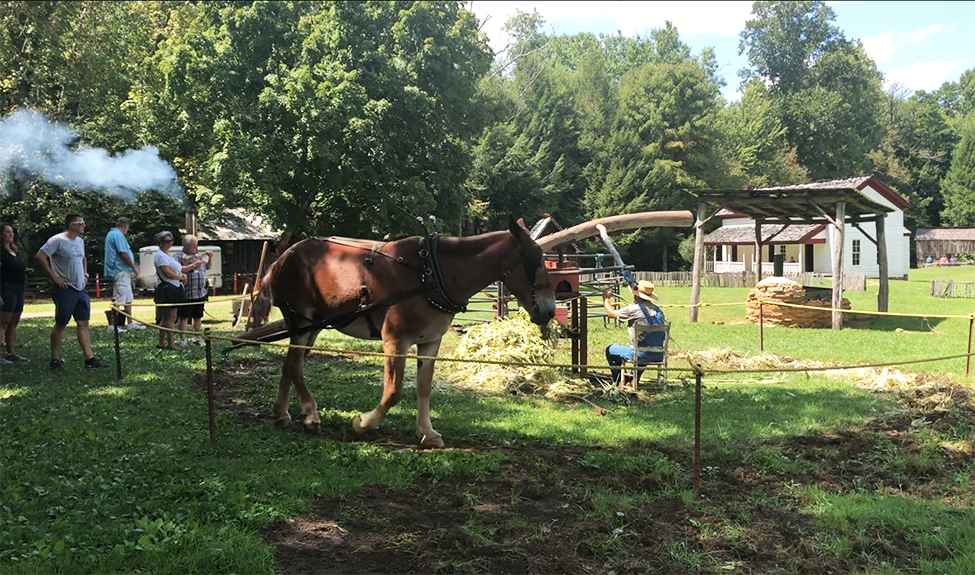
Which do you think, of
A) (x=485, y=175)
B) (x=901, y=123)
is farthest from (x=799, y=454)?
(x=901, y=123)

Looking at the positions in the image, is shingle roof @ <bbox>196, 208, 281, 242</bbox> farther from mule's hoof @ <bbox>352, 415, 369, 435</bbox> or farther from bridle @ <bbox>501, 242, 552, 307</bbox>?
bridle @ <bbox>501, 242, 552, 307</bbox>

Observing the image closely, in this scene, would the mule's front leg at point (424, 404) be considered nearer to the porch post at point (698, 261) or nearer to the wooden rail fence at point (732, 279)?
the porch post at point (698, 261)

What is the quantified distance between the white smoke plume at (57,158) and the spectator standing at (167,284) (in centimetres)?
1291

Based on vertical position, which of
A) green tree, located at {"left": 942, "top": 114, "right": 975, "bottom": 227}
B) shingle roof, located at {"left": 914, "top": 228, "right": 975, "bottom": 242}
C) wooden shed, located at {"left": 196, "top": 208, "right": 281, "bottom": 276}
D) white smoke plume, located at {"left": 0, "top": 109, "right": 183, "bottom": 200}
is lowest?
wooden shed, located at {"left": 196, "top": 208, "right": 281, "bottom": 276}

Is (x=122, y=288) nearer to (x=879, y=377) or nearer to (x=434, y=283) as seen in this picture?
(x=434, y=283)

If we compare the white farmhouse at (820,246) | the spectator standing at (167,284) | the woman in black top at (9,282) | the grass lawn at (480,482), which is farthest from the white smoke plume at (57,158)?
the white farmhouse at (820,246)

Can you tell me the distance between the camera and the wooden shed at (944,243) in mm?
59844

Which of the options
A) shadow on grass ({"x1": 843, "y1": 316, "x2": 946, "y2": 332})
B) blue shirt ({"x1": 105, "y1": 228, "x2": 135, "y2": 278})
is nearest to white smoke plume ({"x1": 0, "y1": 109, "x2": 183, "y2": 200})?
blue shirt ({"x1": 105, "y1": 228, "x2": 135, "y2": 278})

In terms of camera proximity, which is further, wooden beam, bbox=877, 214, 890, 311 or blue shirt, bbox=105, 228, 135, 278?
wooden beam, bbox=877, 214, 890, 311

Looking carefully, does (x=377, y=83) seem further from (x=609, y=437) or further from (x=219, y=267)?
(x=609, y=437)

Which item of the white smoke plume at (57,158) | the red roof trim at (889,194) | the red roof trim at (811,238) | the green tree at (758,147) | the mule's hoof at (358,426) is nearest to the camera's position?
the mule's hoof at (358,426)

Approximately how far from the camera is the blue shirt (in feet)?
37.1

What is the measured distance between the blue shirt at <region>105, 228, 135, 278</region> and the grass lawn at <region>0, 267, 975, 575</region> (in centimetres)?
273

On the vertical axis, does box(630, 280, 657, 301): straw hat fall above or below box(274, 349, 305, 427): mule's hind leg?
above
